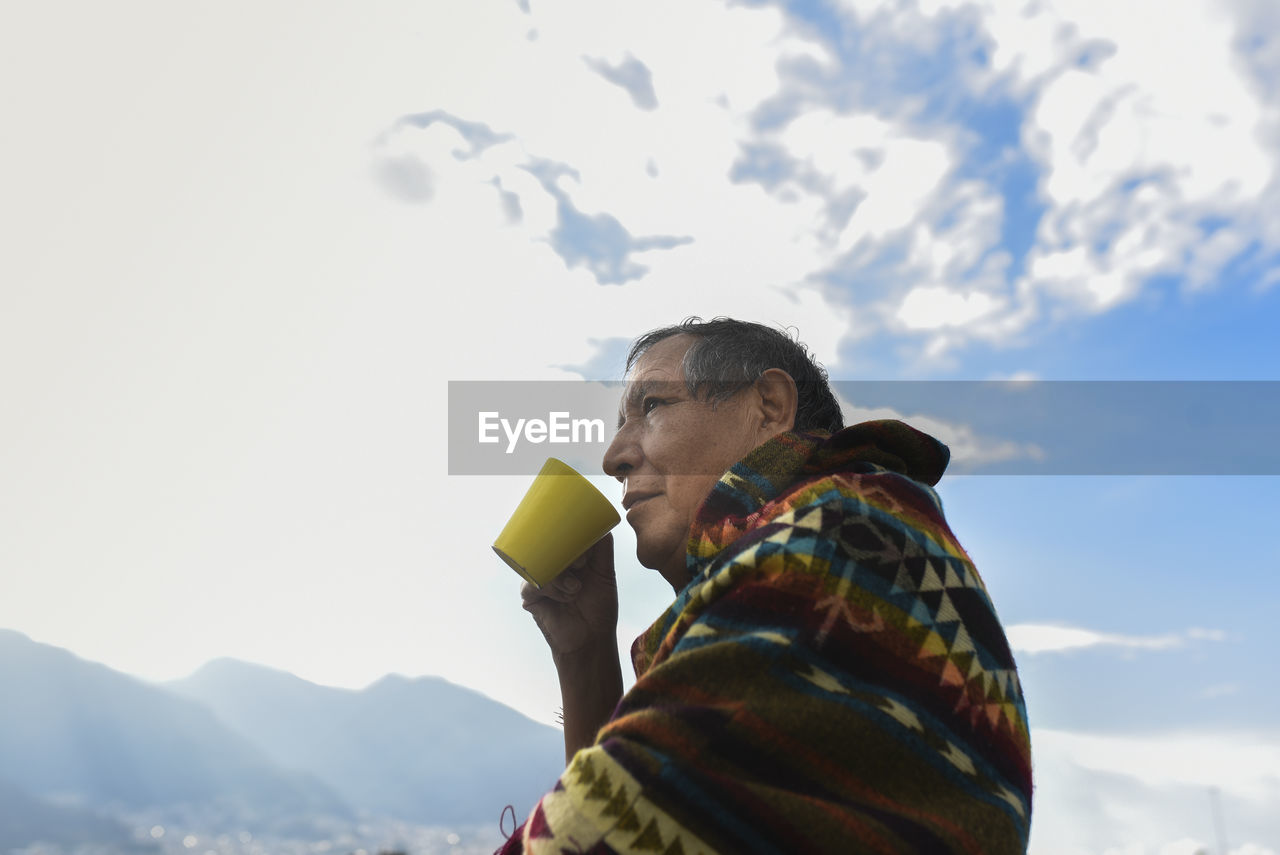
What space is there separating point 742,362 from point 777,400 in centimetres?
13

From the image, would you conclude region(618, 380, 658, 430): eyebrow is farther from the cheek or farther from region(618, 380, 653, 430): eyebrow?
the cheek

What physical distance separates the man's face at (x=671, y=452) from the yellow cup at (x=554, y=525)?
152mm

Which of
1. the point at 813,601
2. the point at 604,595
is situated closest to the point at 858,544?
the point at 813,601

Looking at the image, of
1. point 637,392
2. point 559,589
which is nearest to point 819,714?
point 637,392

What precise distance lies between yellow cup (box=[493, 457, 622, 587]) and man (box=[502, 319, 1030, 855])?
2.41ft

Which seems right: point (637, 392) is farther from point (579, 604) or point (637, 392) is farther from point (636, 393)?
point (579, 604)

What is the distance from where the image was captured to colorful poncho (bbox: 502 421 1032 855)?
0.95m

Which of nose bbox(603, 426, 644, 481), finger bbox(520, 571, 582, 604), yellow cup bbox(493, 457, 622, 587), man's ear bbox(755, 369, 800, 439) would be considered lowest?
finger bbox(520, 571, 582, 604)

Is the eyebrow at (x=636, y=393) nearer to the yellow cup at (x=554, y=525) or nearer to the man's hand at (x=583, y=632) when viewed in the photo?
the yellow cup at (x=554, y=525)

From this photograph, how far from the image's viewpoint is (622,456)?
203cm

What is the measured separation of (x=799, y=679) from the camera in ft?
3.35

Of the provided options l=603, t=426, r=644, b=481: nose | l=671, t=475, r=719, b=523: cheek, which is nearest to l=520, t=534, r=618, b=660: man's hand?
l=603, t=426, r=644, b=481: nose

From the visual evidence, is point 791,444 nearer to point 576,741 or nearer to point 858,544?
point 858,544

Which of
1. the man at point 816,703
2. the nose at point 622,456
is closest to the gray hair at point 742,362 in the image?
the nose at point 622,456
